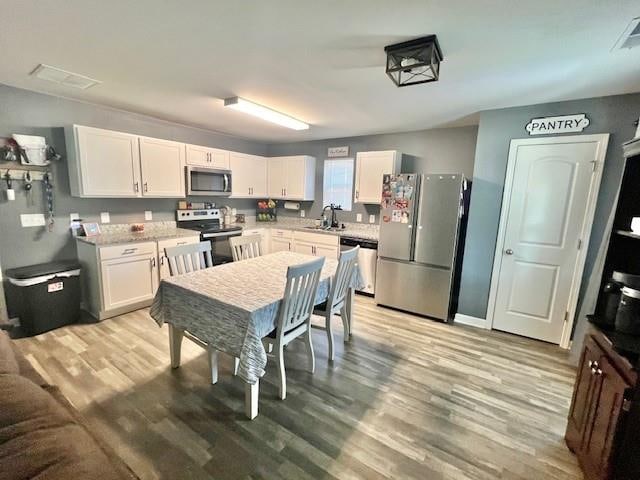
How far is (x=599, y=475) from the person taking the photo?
1.35 m

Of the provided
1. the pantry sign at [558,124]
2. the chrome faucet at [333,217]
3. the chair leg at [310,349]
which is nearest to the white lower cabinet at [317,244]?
the chrome faucet at [333,217]

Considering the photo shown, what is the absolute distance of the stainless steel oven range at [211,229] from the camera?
4.09 meters

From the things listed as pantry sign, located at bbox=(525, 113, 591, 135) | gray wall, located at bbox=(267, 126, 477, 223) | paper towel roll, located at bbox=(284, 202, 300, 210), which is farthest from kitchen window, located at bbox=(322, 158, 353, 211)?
pantry sign, located at bbox=(525, 113, 591, 135)

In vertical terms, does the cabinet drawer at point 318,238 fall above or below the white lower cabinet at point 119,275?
above

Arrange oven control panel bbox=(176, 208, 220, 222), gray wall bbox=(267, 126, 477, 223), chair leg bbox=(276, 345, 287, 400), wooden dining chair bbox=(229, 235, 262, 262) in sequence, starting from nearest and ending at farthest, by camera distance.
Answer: chair leg bbox=(276, 345, 287, 400), wooden dining chair bbox=(229, 235, 262, 262), gray wall bbox=(267, 126, 477, 223), oven control panel bbox=(176, 208, 220, 222)

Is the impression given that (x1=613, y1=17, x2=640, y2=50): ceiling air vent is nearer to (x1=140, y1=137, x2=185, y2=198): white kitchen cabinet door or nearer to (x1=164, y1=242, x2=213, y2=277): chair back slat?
(x1=164, y1=242, x2=213, y2=277): chair back slat

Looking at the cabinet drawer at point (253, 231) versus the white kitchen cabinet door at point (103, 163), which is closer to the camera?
the white kitchen cabinet door at point (103, 163)

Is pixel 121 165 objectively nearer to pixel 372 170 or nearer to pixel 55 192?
pixel 55 192

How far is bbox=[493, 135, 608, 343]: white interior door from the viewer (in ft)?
8.93

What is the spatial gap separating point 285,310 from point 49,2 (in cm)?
214

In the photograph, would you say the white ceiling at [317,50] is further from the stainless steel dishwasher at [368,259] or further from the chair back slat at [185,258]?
the stainless steel dishwasher at [368,259]

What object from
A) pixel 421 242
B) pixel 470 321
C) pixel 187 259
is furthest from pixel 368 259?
pixel 187 259

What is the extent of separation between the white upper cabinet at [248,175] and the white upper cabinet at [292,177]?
0.17m

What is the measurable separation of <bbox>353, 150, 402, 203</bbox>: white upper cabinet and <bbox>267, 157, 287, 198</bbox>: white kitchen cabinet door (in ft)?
4.91
